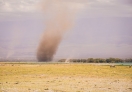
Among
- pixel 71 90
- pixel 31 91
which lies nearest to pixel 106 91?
pixel 71 90

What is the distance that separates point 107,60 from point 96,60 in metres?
10.3

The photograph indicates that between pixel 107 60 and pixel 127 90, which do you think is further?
pixel 107 60

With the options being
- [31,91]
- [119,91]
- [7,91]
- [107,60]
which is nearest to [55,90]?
[31,91]

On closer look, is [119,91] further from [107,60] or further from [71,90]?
[107,60]

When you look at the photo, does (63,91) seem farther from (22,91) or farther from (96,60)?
(96,60)

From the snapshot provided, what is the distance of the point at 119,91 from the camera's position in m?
22.5

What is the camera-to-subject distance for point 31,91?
885 inches

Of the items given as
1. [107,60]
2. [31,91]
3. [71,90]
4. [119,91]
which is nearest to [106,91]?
[119,91]

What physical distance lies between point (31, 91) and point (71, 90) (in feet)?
13.9

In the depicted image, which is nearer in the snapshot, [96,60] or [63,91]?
[63,91]

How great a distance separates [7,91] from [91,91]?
858 cm

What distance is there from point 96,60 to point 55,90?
559 ft

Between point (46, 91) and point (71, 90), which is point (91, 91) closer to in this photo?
point (71, 90)

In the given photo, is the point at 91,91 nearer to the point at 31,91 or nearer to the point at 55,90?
the point at 55,90
